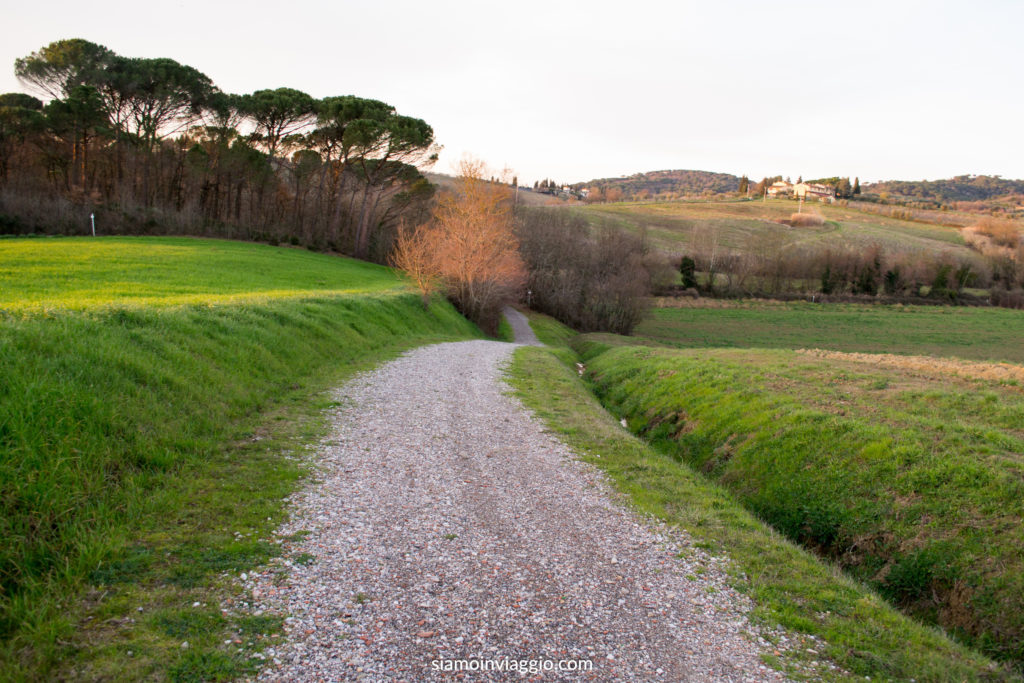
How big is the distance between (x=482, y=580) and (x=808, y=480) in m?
7.70

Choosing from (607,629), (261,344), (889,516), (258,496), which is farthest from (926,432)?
(261,344)

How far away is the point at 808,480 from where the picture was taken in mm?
10203

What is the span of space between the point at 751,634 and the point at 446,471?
4.60 metres

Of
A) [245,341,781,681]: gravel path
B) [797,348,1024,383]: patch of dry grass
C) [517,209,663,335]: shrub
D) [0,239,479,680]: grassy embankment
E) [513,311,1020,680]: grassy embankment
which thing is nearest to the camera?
[0,239,479,680]: grassy embankment

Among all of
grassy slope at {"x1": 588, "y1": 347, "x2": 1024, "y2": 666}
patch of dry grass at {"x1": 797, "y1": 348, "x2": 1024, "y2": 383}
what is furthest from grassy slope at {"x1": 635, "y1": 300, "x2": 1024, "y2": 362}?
grassy slope at {"x1": 588, "y1": 347, "x2": 1024, "y2": 666}

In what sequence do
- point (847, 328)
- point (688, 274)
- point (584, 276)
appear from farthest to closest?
point (688, 274) < point (847, 328) < point (584, 276)

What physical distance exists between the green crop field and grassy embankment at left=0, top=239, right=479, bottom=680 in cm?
7578

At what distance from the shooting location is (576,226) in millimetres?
55844

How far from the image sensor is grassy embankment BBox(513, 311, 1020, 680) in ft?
17.6

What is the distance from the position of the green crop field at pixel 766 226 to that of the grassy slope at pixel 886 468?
68.5 meters

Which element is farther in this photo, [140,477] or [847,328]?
[847,328]

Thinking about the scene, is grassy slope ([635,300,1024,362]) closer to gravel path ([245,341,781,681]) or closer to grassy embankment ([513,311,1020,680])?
grassy embankment ([513,311,1020,680])

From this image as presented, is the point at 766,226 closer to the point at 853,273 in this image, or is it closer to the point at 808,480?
the point at 853,273

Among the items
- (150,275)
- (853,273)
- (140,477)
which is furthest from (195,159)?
(853,273)
